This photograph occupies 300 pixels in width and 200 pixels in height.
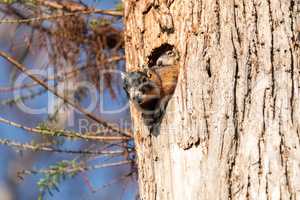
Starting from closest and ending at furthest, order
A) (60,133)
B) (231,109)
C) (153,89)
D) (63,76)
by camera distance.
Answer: (231,109)
(153,89)
(60,133)
(63,76)

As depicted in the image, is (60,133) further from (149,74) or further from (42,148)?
(149,74)

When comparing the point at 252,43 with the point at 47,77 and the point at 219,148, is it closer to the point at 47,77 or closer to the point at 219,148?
the point at 219,148

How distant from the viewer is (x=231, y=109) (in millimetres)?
2062

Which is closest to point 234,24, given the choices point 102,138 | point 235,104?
point 235,104

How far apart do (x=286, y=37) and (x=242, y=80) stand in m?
0.18

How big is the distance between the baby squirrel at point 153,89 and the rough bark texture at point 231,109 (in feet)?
0.10

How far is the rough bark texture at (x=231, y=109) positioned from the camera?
2002 mm

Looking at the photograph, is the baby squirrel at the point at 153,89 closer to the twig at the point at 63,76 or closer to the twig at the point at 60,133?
the twig at the point at 60,133

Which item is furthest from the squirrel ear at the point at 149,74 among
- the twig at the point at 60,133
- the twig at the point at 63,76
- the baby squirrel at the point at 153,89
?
the twig at the point at 63,76

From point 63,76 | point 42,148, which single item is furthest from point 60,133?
point 63,76

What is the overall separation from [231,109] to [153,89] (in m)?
0.27

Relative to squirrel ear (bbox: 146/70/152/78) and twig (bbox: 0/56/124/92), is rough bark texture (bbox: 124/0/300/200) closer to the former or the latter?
squirrel ear (bbox: 146/70/152/78)

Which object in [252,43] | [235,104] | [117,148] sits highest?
[252,43]

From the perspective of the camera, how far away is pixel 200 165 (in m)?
2.06
